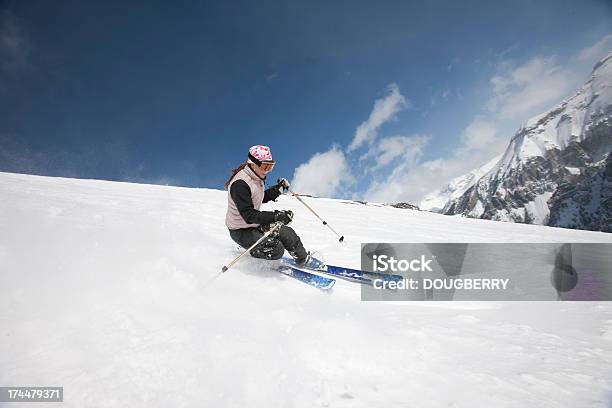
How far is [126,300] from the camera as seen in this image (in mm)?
3949

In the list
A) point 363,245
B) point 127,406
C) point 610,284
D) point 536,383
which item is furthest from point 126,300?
point 610,284

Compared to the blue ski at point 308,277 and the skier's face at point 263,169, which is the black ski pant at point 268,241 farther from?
the skier's face at point 263,169

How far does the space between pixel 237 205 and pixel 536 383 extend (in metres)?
4.88

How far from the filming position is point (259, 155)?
19.6 ft

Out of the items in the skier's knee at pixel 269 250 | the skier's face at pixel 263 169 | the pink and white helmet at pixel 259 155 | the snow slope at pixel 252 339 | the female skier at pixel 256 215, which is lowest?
the snow slope at pixel 252 339

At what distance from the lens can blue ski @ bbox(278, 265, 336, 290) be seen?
5.51 meters

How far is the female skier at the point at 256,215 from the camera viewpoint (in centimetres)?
577

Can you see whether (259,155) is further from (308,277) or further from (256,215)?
(308,277)

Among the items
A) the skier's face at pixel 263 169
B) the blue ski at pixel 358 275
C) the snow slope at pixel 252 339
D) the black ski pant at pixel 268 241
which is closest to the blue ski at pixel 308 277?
the snow slope at pixel 252 339

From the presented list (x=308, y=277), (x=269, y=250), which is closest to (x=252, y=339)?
(x=308, y=277)

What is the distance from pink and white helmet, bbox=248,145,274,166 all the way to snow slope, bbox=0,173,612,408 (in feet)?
7.26

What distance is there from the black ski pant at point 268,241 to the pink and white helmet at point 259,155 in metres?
Answer: 1.42

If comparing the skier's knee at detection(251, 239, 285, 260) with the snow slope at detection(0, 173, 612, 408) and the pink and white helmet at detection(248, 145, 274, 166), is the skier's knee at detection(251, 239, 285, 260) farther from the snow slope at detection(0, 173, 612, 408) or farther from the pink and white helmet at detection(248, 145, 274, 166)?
the pink and white helmet at detection(248, 145, 274, 166)

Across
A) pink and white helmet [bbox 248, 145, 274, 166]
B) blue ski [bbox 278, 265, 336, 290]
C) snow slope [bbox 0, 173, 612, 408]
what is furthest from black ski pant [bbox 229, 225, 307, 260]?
pink and white helmet [bbox 248, 145, 274, 166]
